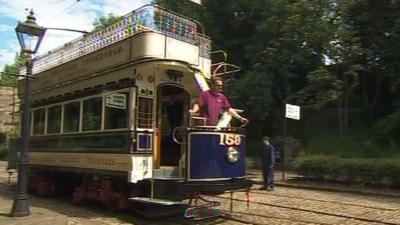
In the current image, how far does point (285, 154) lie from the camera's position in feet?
85.4

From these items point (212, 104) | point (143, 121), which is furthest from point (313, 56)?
point (212, 104)

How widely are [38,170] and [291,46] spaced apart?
1414 cm

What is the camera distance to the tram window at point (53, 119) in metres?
15.1

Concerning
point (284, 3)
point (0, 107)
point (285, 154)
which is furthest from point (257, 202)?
point (0, 107)

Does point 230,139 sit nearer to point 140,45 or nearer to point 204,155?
point 204,155

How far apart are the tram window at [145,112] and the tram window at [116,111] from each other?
273 millimetres

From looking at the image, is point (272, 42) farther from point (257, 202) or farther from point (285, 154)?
point (257, 202)

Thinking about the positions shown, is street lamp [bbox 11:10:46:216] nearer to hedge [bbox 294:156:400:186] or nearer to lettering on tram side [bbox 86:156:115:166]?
lettering on tram side [bbox 86:156:115:166]

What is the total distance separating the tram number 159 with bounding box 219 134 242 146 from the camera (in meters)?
10.5

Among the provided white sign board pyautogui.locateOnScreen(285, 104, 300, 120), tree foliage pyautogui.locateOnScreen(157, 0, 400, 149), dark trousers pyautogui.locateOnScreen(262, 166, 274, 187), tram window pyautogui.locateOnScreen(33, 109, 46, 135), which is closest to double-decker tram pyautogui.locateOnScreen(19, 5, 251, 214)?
tram window pyautogui.locateOnScreen(33, 109, 46, 135)

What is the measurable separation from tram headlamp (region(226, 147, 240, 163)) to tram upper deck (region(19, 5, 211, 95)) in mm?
2311

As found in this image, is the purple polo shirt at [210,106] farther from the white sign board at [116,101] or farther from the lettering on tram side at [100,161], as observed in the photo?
the lettering on tram side at [100,161]

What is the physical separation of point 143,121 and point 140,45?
5.19 ft

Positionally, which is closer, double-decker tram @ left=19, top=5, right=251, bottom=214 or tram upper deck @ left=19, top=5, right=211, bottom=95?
double-decker tram @ left=19, top=5, right=251, bottom=214
